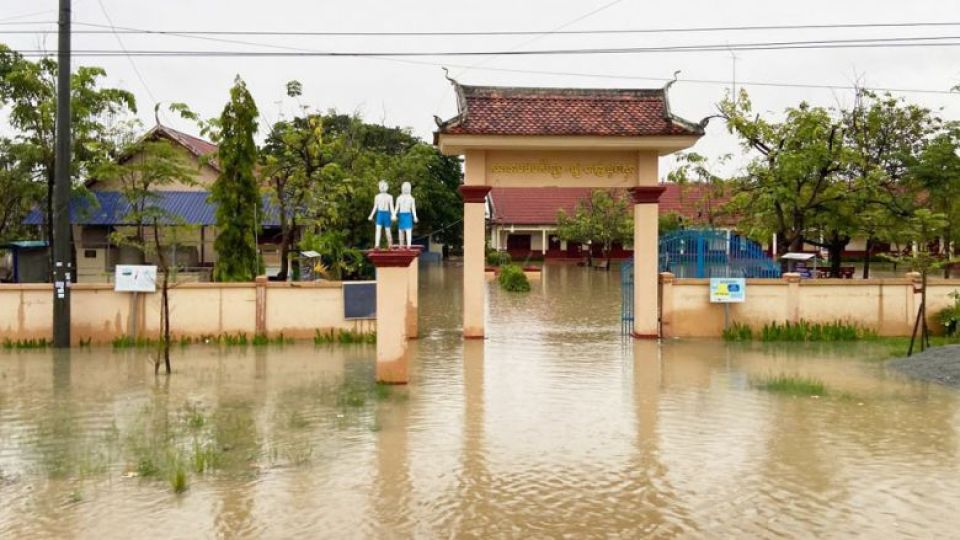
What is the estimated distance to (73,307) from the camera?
56.1ft

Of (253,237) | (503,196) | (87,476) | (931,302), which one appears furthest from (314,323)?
(503,196)

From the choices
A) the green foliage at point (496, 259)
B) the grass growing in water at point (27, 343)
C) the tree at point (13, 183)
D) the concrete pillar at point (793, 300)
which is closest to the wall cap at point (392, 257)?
the grass growing in water at point (27, 343)

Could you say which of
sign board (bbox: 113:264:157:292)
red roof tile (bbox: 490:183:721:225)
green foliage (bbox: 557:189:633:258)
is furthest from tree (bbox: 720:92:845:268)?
red roof tile (bbox: 490:183:721:225)

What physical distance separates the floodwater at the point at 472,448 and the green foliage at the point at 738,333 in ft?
6.65

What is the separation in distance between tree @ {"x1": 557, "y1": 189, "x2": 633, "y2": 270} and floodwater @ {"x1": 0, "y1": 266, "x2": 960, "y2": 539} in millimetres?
30823

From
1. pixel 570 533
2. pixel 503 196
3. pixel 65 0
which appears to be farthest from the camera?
pixel 503 196

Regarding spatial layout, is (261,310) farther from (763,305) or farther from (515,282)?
(515,282)

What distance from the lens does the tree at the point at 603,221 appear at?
153 ft

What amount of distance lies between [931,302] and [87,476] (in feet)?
56.3

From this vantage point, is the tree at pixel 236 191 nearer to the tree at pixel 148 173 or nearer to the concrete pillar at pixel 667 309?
the tree at pixel 148 173

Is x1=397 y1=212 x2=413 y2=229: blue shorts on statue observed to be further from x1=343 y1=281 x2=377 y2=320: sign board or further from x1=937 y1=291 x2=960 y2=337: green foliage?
x1=937 y1=291 x2=960 y2=337: green foliage

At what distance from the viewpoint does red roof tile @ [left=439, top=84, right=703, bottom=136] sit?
1717 centimetres

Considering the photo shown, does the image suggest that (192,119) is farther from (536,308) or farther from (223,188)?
(536,308)

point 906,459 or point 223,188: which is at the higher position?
point 223,188
